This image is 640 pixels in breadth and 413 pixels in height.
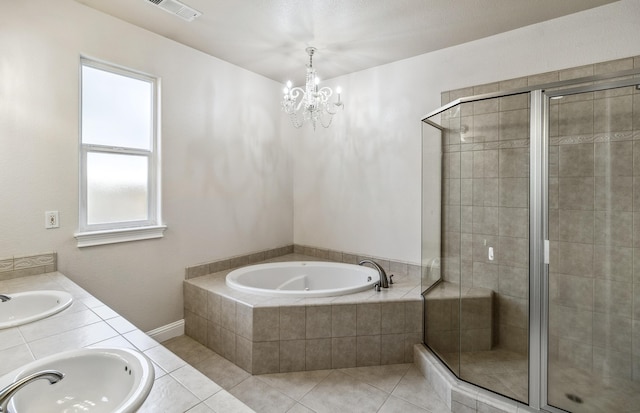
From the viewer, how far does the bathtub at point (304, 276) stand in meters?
3.05

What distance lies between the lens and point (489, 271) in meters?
2.46

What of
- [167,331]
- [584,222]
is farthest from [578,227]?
[167,331]

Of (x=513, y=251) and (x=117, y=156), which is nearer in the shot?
(x=513, y=251)

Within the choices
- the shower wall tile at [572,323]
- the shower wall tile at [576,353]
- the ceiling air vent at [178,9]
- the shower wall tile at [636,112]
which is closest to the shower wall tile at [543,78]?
the shower wall tile at [636,112]

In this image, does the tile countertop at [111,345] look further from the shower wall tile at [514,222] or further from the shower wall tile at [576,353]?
the shower wall tile at [514,222]

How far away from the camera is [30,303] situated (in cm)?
167

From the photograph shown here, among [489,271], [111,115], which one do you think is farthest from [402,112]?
[111,115]

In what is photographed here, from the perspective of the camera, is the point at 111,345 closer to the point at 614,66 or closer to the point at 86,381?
the point at 86,381

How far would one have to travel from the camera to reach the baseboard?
104 inches

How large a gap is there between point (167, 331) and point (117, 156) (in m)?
1.54

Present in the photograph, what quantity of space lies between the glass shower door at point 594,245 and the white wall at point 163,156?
2644 millimetres

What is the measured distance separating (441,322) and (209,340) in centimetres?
187

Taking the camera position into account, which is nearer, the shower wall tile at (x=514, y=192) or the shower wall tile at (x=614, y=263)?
the shower wall tile at (x=614, y=263)

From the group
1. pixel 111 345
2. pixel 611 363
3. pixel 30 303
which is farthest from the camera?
pixel 611 363
